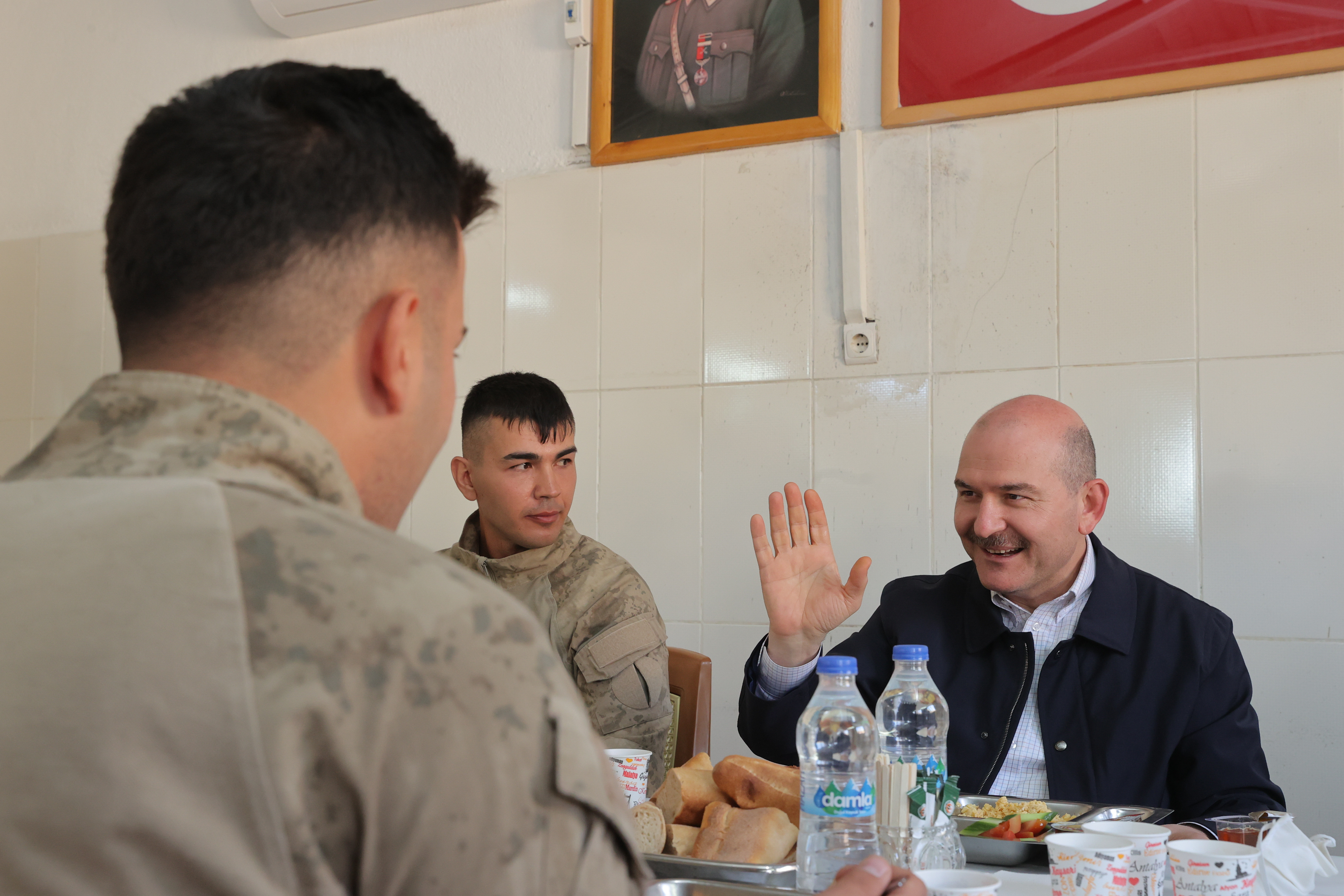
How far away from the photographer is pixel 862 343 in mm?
2820

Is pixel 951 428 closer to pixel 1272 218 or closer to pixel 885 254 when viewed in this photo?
pixel 885 254

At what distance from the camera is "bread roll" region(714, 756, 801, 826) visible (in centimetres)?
137

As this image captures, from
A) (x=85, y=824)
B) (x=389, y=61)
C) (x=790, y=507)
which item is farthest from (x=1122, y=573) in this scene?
(x=389, y=61)

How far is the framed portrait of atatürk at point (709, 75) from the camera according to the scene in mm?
2895

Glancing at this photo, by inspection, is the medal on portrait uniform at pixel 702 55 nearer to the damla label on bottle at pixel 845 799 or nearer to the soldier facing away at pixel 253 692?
the damla label on bottle at pixel 845 799

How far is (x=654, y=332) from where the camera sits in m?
3.08

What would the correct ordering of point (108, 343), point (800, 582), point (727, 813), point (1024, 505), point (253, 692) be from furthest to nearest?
point (108, 343) < point (1024, 505) < point (800, 582) < point (727, 813) < point (253, 692)

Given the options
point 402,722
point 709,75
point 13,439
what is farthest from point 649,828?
point 13,439

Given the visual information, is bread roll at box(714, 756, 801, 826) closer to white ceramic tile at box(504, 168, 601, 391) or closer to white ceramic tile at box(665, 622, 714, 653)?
white ceramic tile at box(665, 622, 714, 653)

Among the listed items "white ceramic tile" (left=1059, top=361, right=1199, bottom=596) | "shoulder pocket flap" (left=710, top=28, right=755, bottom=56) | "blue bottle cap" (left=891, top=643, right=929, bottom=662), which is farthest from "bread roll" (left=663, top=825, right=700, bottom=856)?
"shoulder pocket flap" (left=710, top=28, right=755, bottom=56)

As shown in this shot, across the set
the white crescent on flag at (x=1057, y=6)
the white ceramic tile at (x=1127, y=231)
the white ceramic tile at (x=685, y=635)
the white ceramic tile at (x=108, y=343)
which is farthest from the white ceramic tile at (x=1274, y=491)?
the white ceramic tile at (x=108, y=343)

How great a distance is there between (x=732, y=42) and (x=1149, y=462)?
5.01 feet

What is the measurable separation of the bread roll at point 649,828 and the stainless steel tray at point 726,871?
0.06 metres

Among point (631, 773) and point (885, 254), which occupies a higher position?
point (885, 254)
